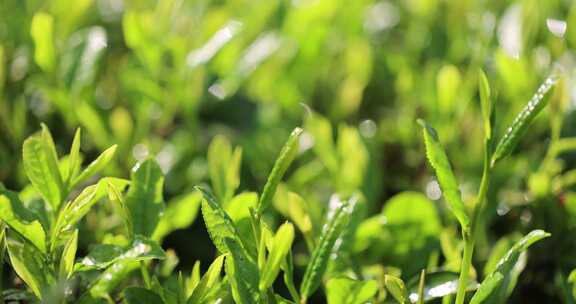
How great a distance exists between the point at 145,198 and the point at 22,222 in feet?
0.60

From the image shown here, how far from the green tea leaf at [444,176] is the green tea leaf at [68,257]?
1.59ft

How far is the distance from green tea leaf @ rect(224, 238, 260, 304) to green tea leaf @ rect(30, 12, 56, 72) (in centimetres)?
68

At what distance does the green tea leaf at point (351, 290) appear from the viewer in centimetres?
110

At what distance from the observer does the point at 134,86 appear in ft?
5.31

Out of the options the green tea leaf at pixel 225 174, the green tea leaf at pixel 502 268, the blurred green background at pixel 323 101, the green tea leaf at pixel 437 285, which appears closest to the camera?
the green tea leaf at pixel 502 268

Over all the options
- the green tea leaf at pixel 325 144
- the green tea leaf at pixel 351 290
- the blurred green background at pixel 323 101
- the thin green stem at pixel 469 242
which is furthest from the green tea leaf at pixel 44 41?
the thin green stem at pixel 469 242

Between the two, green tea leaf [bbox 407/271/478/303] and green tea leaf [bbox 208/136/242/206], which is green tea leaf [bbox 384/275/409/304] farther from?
green tea leaf [bbox 208/136/242/206]

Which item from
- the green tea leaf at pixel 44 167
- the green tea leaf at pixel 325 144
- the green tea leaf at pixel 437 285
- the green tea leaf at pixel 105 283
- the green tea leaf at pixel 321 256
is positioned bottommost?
the green tea leaf at pixel 437 285

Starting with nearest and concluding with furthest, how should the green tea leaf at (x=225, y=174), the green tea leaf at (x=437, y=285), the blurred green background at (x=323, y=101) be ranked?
the green tea leaf at (x=437, y=285) < the green tea leaf at (x=225, y=174) < the blurred green background at (x=323, y=101)

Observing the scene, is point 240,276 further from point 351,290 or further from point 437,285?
point 437,285

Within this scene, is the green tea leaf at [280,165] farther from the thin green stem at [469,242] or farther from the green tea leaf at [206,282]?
the thin green stem at [469,242]

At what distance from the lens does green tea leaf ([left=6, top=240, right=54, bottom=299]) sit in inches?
41.9

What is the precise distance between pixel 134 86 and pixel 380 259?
62 centimetres

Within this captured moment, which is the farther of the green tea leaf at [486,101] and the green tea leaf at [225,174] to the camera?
the green tea leaf at [225,174]
